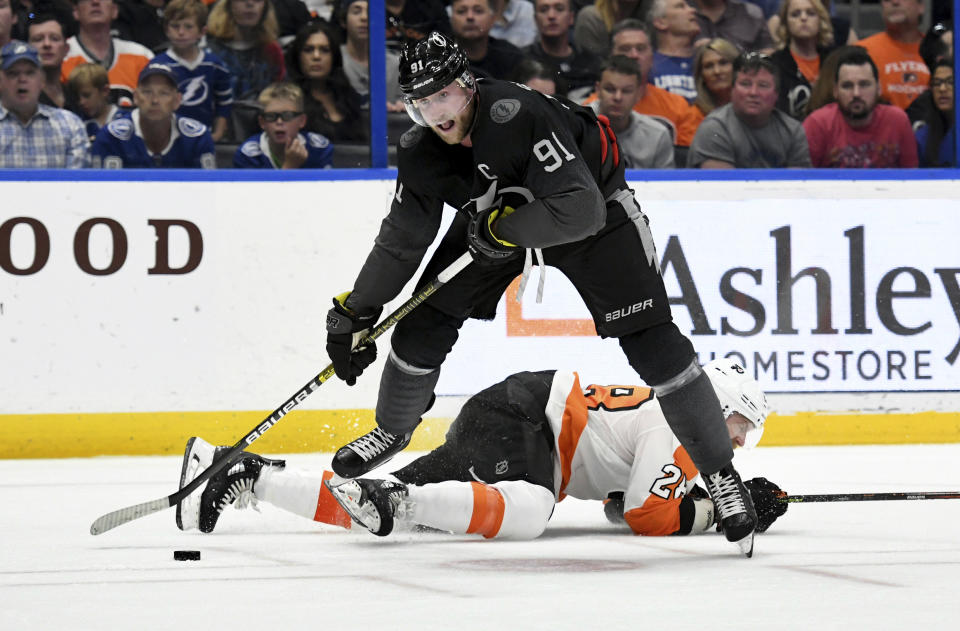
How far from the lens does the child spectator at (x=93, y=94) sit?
18.9ft

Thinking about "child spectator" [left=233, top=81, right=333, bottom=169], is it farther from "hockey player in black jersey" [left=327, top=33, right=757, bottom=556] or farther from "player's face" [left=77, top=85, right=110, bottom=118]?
"hockey player in black jersey" [left=327, top=33, right=757, bottom=556]

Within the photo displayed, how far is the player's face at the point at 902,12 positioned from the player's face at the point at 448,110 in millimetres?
A: 4163

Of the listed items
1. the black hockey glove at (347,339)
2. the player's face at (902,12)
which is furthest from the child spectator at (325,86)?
the black hockey glove at (347,339)

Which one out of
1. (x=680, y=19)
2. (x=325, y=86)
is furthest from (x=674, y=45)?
(x=325, y=86)

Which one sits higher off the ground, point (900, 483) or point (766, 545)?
point (766, 545)

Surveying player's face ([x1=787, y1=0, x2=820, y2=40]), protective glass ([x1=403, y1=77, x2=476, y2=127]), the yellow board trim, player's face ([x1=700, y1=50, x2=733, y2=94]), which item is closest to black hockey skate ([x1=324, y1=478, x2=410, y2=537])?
protective glass ([x1=403, y1=77, x2=476, y2=127])

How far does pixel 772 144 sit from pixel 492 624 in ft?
14.8

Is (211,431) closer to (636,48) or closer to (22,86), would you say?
(22,86)

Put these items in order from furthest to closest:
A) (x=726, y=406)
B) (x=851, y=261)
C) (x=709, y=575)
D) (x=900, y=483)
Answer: (x=851, y=261)
(x=900, y=483)
(x=726, y=406)
(x=709, y=575)

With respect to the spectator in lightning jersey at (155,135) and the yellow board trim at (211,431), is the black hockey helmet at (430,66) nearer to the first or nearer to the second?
the yellow board trim at (211,431)

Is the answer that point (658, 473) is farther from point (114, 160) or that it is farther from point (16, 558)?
point (114, 160)

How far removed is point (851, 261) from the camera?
595 cm

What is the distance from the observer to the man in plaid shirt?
5.62 meters

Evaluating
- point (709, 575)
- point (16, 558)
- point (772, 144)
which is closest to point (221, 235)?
point (772, 144)
